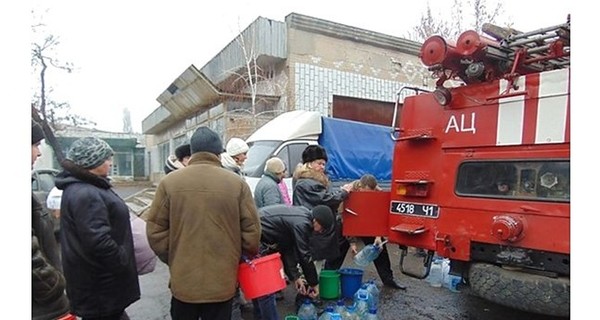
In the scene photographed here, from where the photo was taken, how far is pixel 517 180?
10.5ft

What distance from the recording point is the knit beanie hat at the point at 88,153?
8.63 feet

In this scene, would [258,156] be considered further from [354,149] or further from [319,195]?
[319,195]

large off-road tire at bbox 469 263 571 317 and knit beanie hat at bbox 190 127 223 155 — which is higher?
knit beanie hat at bbox 190 127 223 155

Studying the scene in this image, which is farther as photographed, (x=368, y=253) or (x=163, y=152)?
(x=163, y=152)

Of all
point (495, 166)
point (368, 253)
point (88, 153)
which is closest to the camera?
point (88, 153)

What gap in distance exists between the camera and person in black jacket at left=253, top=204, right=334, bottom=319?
3.96 m

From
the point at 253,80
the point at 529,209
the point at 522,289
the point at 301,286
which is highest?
the point at 253,80

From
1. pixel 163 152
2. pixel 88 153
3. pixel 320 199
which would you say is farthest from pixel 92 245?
pixel 163 152

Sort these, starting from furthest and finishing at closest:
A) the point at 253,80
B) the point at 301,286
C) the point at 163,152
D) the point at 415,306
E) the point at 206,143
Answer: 1. the point at 163,152
2. the point at 253,80
3. the point at 415,306
4. the point at 301,286
5. the point at 206,143

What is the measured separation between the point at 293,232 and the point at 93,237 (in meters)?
1.95

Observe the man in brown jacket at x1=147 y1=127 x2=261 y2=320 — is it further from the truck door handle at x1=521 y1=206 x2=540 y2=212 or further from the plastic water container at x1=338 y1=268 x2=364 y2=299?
the plastic water container at x1=338 y1=268 x2=364 y2=299

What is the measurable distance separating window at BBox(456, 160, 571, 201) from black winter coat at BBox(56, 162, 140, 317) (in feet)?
8.97

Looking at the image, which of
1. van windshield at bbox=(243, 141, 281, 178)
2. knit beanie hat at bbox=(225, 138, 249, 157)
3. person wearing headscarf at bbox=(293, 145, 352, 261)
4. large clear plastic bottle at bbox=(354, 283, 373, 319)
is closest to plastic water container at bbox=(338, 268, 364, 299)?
person wearing headscarf at bbox=(293, 145, 352, 261)

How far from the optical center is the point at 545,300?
285cm
